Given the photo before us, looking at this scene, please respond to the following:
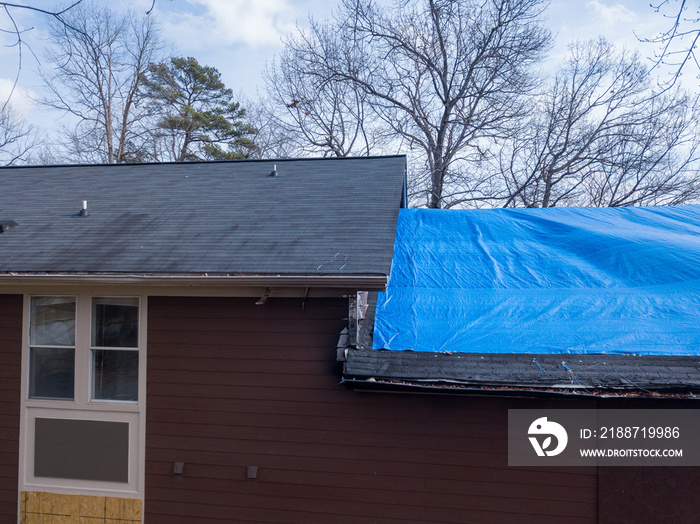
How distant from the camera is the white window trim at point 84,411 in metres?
5.02

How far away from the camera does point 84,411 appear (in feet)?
16.9

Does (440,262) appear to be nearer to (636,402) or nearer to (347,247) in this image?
(347,247)

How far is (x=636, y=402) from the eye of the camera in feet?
14.3

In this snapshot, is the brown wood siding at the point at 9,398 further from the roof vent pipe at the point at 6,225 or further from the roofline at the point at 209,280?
the roof vent pipe at the point at 6,225

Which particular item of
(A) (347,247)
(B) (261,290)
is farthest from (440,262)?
(B) (261,290)

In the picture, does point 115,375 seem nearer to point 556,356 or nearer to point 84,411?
point 84,411

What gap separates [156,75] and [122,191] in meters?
17.6
